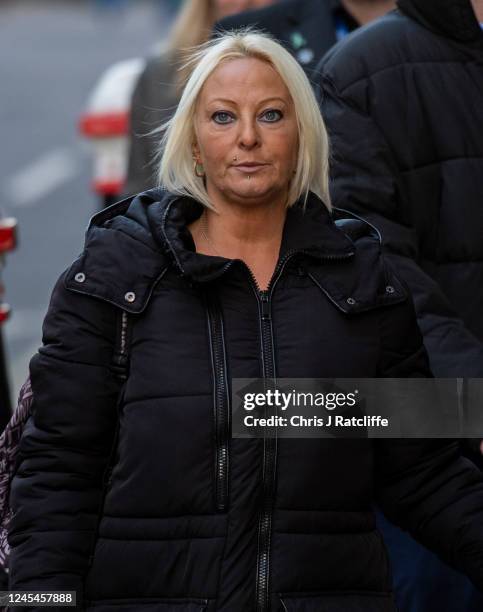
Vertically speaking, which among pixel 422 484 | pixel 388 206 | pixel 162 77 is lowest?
pixel 422 484

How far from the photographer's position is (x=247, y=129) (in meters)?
3.49

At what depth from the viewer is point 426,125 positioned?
4.21m

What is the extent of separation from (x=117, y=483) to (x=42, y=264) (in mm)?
8712

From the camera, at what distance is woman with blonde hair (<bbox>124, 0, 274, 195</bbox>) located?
6.76 metres

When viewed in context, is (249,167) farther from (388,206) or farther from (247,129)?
(388,206)

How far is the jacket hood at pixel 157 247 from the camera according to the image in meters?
3.36

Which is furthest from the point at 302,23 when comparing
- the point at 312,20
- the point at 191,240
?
the point at 191,240

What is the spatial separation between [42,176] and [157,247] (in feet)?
41.7

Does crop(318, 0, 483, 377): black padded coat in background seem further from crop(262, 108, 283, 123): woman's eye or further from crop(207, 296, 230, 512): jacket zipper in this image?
crop(207, 296, 230, 512): jacket zipper

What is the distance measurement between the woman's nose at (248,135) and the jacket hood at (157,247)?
190mm

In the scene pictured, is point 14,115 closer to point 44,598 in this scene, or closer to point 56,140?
point 56,140

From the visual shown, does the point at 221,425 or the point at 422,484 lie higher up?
the point at 221,425

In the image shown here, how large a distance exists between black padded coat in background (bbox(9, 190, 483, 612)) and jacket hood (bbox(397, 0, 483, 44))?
1.04 meters

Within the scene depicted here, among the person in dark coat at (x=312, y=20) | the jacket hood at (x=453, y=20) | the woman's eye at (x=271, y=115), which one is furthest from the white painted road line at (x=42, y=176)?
the woman's eye at (x=271, y=115)
